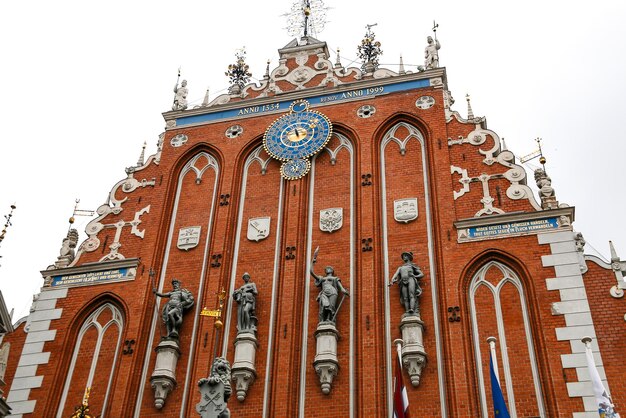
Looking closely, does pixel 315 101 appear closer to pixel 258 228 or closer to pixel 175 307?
pixel 258 228

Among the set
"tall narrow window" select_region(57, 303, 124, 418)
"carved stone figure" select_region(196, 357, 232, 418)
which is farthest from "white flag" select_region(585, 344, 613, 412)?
"tall narrow window" select_region(57, 303, 124, 418)

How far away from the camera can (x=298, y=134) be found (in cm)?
1641

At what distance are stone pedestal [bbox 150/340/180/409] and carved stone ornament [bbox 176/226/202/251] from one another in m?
2.30

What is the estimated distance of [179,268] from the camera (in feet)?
49.7

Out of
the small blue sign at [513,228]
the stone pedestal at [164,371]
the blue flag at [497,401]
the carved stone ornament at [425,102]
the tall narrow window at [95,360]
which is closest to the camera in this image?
the blue flag at [497,401]

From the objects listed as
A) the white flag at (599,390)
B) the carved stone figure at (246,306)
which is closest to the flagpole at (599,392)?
the white flag at (599,390)

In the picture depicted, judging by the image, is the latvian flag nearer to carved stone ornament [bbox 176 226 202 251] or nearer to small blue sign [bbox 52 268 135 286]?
carved stone ornament [bbox 176 226 202 251]

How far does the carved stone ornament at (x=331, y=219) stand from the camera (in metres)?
14.8

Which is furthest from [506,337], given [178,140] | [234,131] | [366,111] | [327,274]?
[178,140]

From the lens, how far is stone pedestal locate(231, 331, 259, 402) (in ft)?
42.5

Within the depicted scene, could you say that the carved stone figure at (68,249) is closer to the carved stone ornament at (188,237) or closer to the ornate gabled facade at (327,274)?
the ornate gabled facade at (327,274)

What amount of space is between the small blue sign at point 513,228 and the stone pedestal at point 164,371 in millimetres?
5780

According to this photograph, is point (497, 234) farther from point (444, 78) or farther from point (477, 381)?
point (444, 78)

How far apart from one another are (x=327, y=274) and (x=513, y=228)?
3450 millimetres
